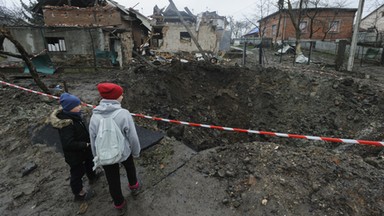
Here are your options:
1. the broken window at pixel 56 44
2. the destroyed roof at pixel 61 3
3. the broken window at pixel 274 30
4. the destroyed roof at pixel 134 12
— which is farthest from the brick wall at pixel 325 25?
the broken window at pixel 56 44

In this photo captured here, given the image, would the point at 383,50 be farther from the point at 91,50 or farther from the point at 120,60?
the point at 91,50

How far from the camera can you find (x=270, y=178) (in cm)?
291

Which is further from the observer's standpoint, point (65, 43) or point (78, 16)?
point (78, 16)

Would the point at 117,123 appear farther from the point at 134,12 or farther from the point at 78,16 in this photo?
the point at 134,12

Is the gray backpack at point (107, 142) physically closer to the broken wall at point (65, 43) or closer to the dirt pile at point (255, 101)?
the dirt pile at point (255, 101)

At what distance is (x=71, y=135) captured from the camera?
8.32ft

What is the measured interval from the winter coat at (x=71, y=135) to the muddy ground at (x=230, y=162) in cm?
73

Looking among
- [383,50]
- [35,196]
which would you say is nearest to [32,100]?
[35,196]

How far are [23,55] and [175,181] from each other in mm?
5819

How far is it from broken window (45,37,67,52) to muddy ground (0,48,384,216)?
6.10 m

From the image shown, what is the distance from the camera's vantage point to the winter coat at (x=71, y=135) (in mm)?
2473

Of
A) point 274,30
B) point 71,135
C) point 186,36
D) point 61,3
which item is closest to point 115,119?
point 71,135

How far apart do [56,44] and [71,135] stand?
13.4 metres

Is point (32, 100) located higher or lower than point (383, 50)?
lower
